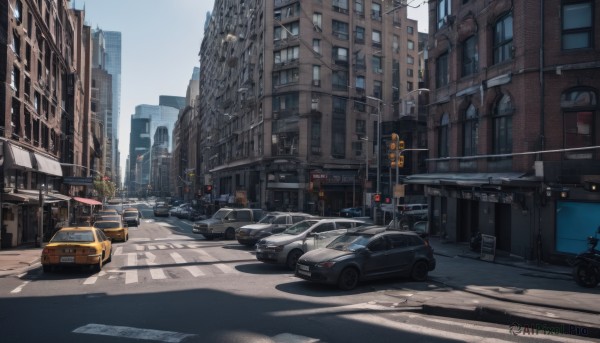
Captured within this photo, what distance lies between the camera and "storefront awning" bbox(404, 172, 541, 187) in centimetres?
1847

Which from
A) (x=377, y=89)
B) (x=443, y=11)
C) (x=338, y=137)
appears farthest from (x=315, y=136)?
(x=443, y=11)

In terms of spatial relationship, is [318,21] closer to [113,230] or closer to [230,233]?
[230,233]

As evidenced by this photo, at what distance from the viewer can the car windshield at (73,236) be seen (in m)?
15.4

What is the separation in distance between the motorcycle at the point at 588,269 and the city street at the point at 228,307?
570 millimetres

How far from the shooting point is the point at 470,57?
2458 cm

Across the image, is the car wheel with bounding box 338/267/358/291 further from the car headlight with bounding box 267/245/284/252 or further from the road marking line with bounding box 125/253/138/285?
the road marking line with bounding box 125/253/138/285

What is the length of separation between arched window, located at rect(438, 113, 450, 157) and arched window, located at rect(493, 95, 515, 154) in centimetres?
436

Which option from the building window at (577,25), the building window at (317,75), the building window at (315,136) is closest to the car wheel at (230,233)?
the building window at (577,25)

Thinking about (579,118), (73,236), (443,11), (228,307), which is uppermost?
(443,11)

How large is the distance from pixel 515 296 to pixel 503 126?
11.8m

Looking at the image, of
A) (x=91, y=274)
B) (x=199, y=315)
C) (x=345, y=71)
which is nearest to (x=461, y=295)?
(x=199, y=315)

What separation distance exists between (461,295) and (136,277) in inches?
388

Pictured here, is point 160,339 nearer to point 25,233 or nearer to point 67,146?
point 25,233

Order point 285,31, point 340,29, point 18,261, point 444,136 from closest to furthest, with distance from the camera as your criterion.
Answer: point 18,261 → point 444,136 → point 285,31 → point 340,29
